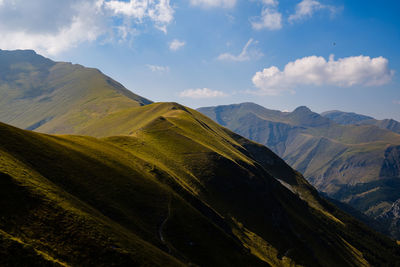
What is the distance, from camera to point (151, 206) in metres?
80.1

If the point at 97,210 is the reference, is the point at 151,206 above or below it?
below

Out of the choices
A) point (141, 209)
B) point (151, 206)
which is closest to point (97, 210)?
point (141, 209)

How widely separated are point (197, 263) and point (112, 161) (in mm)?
42553

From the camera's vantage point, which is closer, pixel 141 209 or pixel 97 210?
pixel 97 210

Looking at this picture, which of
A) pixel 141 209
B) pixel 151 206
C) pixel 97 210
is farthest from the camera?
pixel 151 206

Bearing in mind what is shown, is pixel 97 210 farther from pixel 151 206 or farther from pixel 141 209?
pixel 151 206

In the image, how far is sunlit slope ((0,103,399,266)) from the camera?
4859 cm

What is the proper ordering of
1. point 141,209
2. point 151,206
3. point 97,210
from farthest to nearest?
point 151,206 → point 141,209 → point 97,210

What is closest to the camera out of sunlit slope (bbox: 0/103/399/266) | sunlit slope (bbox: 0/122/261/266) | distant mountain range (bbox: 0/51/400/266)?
sunlit slope (bbox: 0/122/261/266)

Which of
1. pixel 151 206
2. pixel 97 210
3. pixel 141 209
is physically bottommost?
pixel 141 209

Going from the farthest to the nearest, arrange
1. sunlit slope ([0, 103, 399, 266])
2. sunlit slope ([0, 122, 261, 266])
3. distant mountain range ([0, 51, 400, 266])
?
sunlit slope ([0, 103, 399, 266])
distant mountain range ([0, 51, 400, 266])
sunlit slope ([0, 122, 261, 266])

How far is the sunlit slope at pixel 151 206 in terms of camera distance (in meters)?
48.6

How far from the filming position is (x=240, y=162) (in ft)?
557

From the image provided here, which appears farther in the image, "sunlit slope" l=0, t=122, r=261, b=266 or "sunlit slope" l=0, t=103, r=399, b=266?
"sunlit slope" l=0, t=103, r=399, b=266
